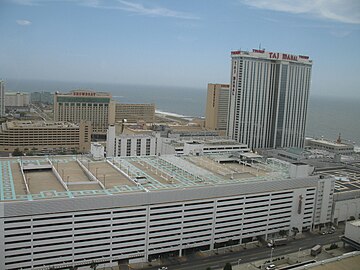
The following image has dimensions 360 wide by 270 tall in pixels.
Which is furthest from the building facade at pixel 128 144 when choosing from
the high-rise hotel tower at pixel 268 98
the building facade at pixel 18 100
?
the building facade at pixel 18 100

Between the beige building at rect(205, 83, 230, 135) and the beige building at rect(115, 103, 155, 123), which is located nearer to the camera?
the beige building at rect(205, 83, 230, 135)

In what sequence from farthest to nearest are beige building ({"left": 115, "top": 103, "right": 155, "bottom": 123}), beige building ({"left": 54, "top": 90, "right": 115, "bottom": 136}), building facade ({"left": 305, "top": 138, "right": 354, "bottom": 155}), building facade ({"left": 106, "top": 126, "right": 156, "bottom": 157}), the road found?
beige building ({"left": 115, "top": 103, "right": 155, "bottom": 123}) → beige building ({"left": 54, "top": 90, "right": 115, "bottom": 136}) → building facade ({"left": 305, "top": 138, "right": 354, "bottom": 155}) → building facade ({"left": 106, "top": 126, "right": 156, "bottom": 157}) → the road

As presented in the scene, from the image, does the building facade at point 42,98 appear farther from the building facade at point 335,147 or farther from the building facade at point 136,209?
the building facade at point 136,209

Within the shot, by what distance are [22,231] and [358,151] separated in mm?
14267

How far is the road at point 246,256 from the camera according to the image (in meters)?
7.20

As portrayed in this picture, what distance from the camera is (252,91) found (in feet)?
53.7

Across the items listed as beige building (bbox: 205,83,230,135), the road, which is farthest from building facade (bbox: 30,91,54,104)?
the road

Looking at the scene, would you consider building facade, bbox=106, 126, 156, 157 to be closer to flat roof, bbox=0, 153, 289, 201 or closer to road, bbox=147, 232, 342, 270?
flat roof, bbox=0, 153, 289, 201

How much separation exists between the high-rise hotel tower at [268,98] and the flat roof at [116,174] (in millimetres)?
5954

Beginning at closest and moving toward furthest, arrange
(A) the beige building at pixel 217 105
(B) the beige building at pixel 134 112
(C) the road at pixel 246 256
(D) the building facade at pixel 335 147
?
(C) the road at pixel 246 256
(D) the building facade at pixel 335 147
(A) the beige building at pixel 217 105
(B) the beige building at pixel 134 112

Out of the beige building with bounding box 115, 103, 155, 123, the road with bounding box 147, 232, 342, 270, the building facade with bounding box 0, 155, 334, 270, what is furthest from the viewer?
the beige building with bounding box 115, 103, 155, 123

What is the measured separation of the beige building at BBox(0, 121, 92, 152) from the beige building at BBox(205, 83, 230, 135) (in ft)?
23.1

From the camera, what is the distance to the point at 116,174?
8539 millimetres

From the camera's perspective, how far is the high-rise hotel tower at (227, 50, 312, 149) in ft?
53.3
